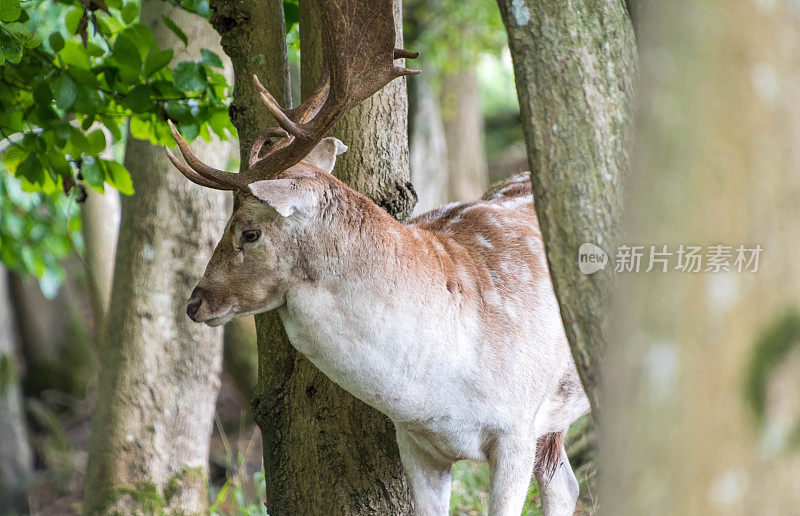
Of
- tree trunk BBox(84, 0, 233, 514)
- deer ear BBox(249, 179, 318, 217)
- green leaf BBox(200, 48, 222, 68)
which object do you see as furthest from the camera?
tree trunk BBox(84, 0, 233, 514)

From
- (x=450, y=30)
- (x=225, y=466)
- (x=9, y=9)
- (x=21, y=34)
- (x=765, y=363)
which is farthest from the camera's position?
(x=450, y=30)

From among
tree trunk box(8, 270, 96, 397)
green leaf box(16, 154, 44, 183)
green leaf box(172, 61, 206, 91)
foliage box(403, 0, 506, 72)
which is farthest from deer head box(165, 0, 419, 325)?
tree trunk box(8, 270, 96, 397)

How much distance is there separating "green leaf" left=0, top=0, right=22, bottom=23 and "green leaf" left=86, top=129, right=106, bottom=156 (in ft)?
2.42

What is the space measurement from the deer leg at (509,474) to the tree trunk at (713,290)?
6.36ft

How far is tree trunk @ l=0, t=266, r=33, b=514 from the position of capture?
A: 26.9ft

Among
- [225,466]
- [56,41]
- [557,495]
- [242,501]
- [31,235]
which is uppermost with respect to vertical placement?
[56,41]

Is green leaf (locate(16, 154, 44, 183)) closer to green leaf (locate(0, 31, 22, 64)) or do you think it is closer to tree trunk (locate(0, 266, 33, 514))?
green leaf (locate(0, 31, 22, 64))

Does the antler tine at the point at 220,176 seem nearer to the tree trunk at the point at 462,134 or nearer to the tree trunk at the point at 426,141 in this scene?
the tree trunk at the point at 426,141

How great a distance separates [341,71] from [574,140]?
1272mm

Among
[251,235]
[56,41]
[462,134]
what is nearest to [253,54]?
[56,41]

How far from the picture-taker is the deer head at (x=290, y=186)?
123 inches

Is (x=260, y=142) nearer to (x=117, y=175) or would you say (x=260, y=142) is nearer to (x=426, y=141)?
(x=117, y=175)

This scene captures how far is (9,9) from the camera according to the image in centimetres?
346

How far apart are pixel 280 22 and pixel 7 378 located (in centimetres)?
584
